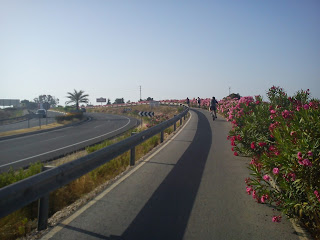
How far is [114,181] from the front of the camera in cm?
702

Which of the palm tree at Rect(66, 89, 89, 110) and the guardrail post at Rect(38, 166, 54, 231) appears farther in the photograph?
the palm tree at Rect(66, 89, 89, 110)

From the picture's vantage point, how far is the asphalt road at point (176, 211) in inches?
167

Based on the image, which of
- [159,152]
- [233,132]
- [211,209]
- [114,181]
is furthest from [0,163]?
[211,209]

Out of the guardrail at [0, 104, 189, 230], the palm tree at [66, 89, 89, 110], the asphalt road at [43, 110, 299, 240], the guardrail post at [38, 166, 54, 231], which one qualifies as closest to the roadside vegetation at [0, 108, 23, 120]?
the palm tree at [66, 89, 89, 110]

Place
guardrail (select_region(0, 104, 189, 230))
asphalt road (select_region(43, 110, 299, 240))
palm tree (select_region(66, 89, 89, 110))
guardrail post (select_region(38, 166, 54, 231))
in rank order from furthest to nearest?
palm tree (select_region(66, 89, 89, 110))
guardrail post (select_region(38, 166, 54, 231))
asphalt road (select_region(43, 110, 299, 240))
guardrail (select_region(0, 104, 189, 230))

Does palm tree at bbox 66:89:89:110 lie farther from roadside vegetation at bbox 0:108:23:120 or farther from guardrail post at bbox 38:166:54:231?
guardrail post at bbox 38:166:54:231

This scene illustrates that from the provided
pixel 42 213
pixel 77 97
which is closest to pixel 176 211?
pixel 42 213

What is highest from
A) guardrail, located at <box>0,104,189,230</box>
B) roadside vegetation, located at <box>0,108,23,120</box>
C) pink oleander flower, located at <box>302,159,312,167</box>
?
pink oleander flower, located at <box>302,159,312,167</box>

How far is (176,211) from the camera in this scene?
500 cm

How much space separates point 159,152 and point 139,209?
18.7 feet

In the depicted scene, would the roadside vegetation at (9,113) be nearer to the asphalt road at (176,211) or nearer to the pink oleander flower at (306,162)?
the asphalt road at (176,211)

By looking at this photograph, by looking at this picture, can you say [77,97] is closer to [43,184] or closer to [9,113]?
[9,113]

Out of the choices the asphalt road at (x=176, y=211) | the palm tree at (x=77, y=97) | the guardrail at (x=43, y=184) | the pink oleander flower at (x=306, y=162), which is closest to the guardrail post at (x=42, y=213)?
the guardrail at (x=43, y=184)

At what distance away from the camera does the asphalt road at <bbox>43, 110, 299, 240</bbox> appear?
4.24 meters
